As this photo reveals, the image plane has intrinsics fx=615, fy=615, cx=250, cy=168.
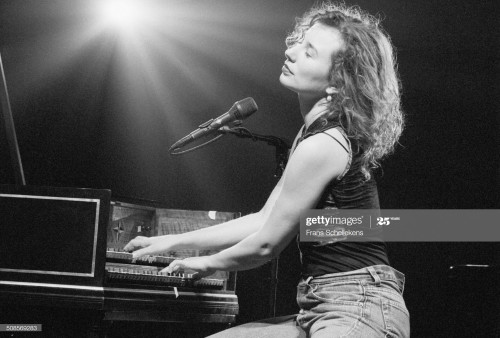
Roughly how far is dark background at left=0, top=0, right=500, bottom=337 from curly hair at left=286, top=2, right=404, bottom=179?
96.2 inches

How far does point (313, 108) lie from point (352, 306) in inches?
27.6

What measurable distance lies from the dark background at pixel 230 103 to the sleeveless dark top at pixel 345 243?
98.1 inches

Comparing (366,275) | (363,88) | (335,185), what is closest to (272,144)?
(363,88)

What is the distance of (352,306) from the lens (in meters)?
1.81

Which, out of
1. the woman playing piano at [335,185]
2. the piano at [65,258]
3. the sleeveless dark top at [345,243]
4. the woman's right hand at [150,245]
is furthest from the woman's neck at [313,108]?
the piano at [65,258]

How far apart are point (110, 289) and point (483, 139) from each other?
301 cm

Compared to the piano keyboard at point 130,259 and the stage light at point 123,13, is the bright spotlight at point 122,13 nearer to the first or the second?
the stage light at point 123,13

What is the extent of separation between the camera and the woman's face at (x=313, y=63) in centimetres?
210

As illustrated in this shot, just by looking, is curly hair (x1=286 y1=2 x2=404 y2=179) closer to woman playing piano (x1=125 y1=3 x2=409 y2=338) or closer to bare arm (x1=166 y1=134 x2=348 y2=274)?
woman playing piano (x1=125 y1=3 x2=409 y2=338)

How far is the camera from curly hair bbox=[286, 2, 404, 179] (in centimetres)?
200

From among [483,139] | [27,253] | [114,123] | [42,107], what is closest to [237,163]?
[114,123]

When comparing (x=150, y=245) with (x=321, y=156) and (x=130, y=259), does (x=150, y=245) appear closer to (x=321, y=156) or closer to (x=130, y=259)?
(x=130, y=259)

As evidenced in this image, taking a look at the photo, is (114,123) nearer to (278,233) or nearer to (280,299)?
(280,299)

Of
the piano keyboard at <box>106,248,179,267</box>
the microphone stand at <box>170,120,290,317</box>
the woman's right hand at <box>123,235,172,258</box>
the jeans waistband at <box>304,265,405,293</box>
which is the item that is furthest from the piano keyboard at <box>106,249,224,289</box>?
the jeans waistband at <box>304,265,405,293</box>
